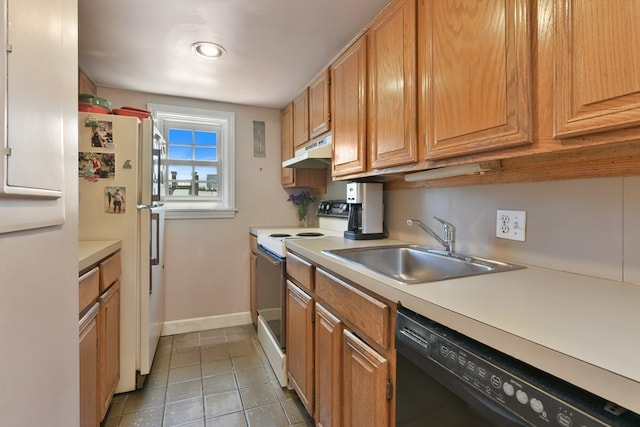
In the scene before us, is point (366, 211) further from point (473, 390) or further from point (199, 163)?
point (199, 163)

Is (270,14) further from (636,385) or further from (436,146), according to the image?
(636,385)

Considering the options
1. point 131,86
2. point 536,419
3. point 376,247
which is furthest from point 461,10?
point 131,86

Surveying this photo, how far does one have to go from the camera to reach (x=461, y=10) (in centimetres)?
107

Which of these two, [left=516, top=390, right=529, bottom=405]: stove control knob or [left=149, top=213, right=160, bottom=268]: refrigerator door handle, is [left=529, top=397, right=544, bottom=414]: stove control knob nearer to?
[left=516, top=390, right=529, bottom=405]: stove control knob

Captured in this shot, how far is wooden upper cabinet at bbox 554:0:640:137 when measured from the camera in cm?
66

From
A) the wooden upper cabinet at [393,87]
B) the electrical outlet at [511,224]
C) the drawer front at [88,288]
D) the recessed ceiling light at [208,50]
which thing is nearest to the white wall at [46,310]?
the drawer front at [88,288]

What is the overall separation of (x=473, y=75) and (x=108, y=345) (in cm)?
210

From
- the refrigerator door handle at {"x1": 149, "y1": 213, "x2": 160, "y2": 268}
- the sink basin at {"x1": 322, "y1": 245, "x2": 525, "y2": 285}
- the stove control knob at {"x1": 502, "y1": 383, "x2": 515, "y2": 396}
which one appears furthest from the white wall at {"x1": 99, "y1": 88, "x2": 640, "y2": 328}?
the stove control knob at {"x1": 502, "y1": 383, "x2": 515, "y2": 396}

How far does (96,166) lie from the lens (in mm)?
1774

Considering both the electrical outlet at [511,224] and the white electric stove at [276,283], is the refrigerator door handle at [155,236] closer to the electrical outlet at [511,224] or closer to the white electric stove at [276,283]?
the white electric stove at [276,283]

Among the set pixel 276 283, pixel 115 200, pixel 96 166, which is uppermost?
pixel 96 166

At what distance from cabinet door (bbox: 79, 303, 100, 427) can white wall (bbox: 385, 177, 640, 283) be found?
1.72 m

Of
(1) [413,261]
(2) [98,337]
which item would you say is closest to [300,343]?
(1) [413,261]

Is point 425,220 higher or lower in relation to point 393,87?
lower
